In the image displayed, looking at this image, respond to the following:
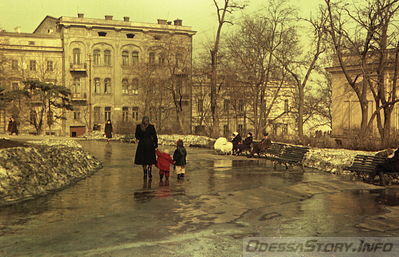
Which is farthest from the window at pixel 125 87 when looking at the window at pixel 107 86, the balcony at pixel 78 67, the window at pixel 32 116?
the window at pixel 32 116

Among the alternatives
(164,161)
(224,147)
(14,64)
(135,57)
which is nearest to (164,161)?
(164,161)

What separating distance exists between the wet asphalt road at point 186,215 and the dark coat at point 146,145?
690 mm

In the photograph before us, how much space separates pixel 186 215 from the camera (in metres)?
9.07

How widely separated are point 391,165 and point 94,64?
53160 mm

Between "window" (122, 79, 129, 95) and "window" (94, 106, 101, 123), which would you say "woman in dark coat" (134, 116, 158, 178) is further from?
"window" (122, 79, 129, 95)

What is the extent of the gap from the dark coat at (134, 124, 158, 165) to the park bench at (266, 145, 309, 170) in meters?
6.11

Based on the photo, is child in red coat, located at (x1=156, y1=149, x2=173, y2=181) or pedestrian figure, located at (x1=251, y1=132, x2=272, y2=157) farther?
pedestrian figure, located at (x1=251, y1=132, x2=272, y2=157)

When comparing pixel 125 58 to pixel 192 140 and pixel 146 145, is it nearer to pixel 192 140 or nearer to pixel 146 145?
pixel 192 140

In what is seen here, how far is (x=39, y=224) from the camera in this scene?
8.26 metres

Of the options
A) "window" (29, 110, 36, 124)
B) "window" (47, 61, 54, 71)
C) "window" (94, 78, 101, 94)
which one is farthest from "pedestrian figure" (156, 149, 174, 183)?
"window" (94, 78, 101, 94)

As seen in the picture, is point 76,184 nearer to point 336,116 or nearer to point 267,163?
point 267,163

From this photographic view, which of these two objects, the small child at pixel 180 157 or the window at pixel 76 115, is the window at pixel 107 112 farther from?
the small child at pixel 180 157

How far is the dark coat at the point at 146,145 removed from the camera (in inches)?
539

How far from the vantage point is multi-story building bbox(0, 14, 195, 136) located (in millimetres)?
58281
